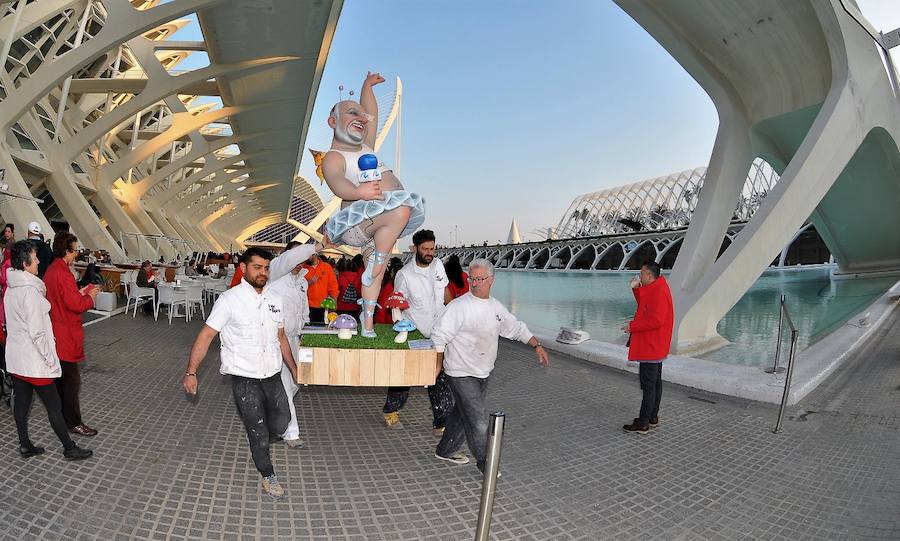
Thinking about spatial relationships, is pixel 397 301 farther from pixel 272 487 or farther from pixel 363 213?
pixel 272 487

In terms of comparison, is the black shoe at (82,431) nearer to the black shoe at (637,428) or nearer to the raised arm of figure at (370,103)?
the raised arm of figure at (370,103)

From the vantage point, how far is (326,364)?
3.82 metres

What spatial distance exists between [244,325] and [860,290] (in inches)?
848

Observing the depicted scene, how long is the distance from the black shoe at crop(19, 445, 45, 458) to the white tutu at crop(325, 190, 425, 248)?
2596 mm

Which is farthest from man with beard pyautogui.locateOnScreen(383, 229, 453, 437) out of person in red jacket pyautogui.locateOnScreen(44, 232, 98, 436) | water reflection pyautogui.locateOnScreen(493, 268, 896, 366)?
water reflection pyautogui.locateOnScreen(493, 268, 896, 366)

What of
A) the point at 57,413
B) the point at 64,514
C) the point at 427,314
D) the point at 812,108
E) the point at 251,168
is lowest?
the point at 64,514

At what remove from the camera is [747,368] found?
6.25m

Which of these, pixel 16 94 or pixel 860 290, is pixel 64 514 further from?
pixel 860 290

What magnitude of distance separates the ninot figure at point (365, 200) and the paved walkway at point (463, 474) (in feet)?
4.60

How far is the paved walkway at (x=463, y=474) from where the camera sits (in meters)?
2.82

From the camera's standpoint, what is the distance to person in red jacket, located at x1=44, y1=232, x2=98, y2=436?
3.65 m

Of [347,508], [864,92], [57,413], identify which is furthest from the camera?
[864,92]

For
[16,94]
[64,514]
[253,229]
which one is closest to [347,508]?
[64,514]

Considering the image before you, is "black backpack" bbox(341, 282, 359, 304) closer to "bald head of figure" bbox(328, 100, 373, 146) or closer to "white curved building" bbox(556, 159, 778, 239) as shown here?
"bald head of figure" bbox(328, 100, 373, 146)
